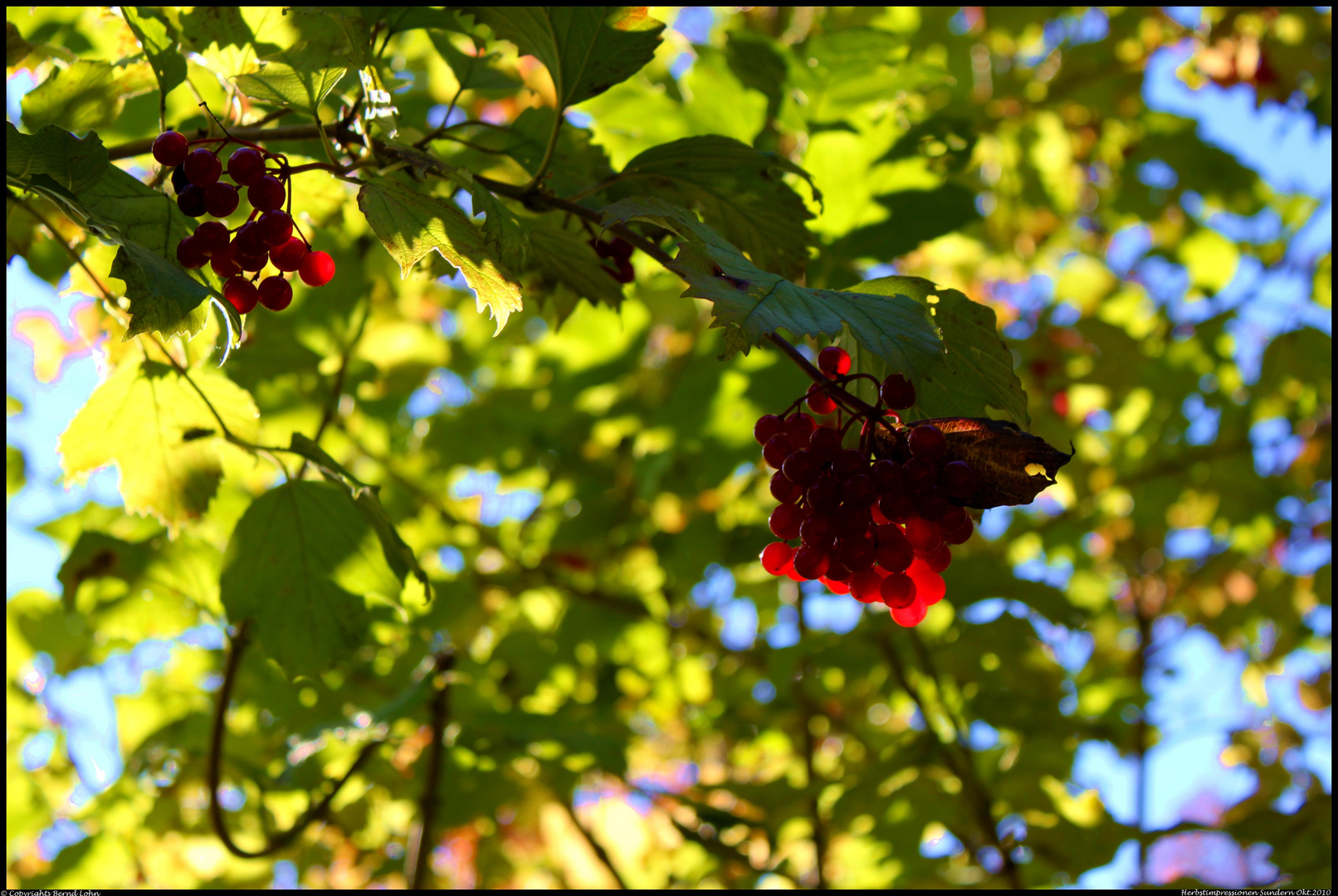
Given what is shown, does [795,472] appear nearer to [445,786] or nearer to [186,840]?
[445,786]

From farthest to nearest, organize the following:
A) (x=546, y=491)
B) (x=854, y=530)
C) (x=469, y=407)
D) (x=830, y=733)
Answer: (x=830, y=733) < (x=546, y=491) < (x=469, y=407) < (x=854, y=530)

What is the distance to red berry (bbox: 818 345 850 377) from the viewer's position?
1261 millimetres

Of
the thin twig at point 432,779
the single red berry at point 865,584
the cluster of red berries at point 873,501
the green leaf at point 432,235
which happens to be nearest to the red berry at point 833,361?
the cluster of red berries at point 873,501

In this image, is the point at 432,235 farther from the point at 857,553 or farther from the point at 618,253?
the point at 857,553

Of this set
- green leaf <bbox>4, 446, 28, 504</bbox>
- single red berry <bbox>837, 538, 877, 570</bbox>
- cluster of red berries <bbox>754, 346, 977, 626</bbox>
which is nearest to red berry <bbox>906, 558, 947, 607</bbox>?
cluster of red berries <bbox>754, 346, 977, 626</bbox>

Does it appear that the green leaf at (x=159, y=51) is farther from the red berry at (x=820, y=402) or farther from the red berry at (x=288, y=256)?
the red berry at (x=820, y=402)

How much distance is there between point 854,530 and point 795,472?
10cm

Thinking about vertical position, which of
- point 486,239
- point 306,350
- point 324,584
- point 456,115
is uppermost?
point 456,115

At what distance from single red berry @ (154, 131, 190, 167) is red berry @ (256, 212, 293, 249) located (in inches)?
4.5

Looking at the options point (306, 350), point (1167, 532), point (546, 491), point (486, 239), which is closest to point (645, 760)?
point (546, 491)

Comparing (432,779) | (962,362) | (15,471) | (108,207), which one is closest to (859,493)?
(962,362)

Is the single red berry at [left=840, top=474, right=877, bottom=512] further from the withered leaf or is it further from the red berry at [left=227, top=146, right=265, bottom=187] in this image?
the red berry at [left=227, top=146, right=265, bottom=187]

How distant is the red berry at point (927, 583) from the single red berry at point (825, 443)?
20 centimetres

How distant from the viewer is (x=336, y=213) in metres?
1.60
